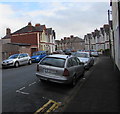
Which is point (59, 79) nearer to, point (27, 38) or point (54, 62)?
point (54, 62)

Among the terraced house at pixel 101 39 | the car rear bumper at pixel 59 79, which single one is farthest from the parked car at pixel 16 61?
the terraced house at pixel 101 39

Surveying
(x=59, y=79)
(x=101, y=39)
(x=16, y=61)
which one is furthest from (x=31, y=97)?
(x=101, y=39)

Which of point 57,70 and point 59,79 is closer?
point 59,79

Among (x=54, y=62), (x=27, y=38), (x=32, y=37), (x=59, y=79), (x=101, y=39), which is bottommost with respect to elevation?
(x=59, y=79)

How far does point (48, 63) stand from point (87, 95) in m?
2.55

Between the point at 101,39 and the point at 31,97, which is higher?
the point at 101,39

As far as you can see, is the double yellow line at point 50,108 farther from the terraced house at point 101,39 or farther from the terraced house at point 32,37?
the terraced house at point 101,39

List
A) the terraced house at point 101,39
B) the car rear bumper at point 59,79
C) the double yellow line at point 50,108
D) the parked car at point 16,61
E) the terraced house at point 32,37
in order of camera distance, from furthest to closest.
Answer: the terraced house at point 101,39
the terraced house at point 32,37
the parked car at point 16,61
the car rear bumper at point 59,79
the double yellow line at point 50,108

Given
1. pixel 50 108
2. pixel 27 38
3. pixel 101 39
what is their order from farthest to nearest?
pixel 101 39
pixel 27 38
pixel 50 108

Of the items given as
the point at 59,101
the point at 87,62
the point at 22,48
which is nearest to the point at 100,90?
the point at 59,101

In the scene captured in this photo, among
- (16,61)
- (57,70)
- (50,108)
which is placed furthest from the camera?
(16,61)

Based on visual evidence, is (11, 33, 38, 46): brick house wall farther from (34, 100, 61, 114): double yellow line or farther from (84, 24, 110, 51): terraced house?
(34, 100, 61, 114): double yellow line

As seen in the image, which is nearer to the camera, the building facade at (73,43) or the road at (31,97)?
the road at (31,97)

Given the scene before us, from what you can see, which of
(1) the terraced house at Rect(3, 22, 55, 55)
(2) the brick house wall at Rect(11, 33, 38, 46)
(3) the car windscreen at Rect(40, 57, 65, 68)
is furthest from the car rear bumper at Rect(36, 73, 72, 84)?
(2) the brick house wall at Rect(11, 33, 38, 46)
